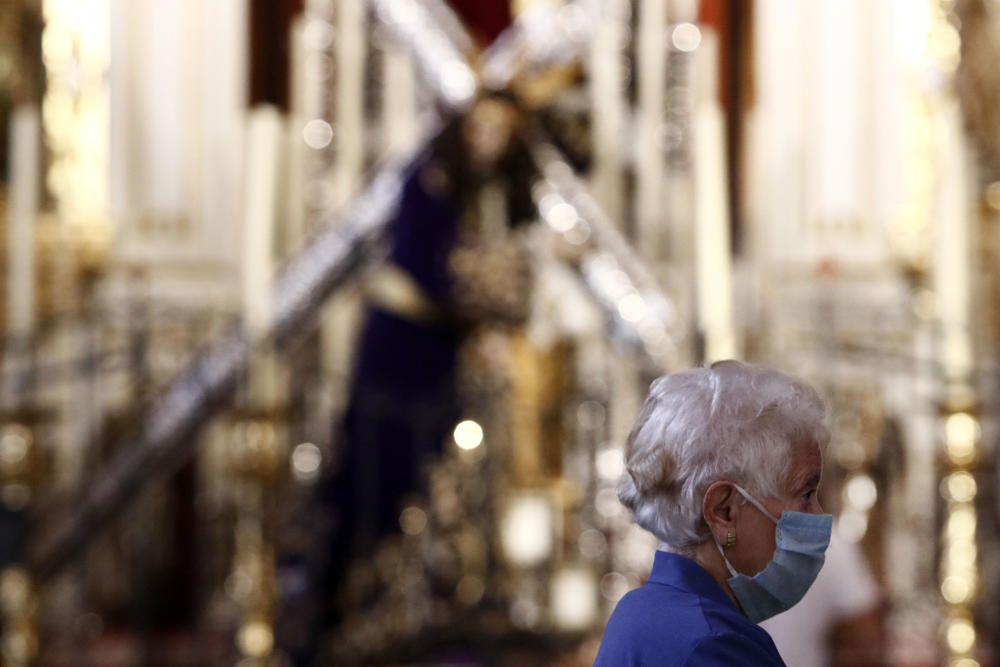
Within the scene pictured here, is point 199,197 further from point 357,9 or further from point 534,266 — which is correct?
point 534,266

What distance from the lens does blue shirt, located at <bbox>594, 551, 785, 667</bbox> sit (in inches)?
62.5

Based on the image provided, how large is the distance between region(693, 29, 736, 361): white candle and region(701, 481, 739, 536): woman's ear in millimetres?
2204

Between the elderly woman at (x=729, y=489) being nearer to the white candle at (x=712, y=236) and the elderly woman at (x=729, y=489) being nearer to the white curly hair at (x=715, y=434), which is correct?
the white curly hair at (x=715, y=434)

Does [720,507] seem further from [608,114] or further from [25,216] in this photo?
[608,114]

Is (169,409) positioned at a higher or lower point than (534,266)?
lower

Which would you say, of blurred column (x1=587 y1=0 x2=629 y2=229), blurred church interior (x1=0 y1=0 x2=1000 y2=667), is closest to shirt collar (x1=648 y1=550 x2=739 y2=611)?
blurred church interior (x1=0 y1=0 x2=1000 y2=667)

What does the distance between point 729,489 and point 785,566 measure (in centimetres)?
11

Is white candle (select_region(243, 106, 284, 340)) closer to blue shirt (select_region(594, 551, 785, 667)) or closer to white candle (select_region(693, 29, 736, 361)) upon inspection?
white candle (select_region(693, 29, 736, 361))

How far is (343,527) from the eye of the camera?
5.27 m

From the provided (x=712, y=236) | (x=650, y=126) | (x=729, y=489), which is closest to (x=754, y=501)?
(x=729, y=489)

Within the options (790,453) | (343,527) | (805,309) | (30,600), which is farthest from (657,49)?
(790,453)

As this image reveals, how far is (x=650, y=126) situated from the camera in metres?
6.66

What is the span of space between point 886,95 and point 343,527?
3.01m

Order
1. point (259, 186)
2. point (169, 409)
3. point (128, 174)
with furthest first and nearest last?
point (128, 174) < point (169, 409) < point (259, 186)
